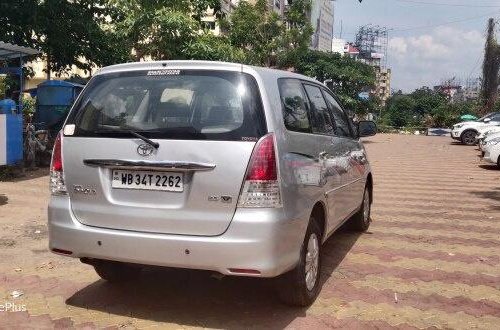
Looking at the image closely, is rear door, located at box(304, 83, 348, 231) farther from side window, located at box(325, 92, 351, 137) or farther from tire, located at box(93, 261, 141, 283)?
tire, located at box(93, 261, 141, 283)

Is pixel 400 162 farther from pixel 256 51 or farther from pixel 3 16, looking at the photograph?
pixel 3 16

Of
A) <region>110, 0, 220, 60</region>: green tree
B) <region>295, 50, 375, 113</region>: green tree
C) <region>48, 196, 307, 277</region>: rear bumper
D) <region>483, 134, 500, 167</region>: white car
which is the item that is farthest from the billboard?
<region>48, 196, 307, 277</region>: rear bumper

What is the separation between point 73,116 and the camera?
3.85 m

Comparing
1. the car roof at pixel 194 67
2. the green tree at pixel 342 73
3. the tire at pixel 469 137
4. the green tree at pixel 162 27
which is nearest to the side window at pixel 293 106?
the car roof at pixel 194 67

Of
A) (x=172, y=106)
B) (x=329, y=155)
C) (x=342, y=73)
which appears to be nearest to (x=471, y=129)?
(x=342, y=73)

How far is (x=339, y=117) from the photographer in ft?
18.0

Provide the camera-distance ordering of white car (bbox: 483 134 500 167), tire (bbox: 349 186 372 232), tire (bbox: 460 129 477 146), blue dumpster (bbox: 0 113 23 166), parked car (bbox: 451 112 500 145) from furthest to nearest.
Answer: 1. tire (bbox: 460 129 477 146)
2. parked car (bbox: 451 112 500 145)
3. white car (bbox: 483 134 500 167)
4. blue dumpster (bbox: 0 113 23 166)
5. tire (bbox: 349 186 372 232)

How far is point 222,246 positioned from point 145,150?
2.65 feet

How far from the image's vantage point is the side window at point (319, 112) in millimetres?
4512

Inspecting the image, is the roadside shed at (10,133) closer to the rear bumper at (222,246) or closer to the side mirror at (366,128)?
the side mirror at (366,128)

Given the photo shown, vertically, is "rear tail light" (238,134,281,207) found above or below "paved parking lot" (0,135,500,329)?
above

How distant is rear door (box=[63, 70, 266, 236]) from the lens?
334 centimetres

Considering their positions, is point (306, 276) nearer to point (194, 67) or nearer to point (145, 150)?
point (145, 150)

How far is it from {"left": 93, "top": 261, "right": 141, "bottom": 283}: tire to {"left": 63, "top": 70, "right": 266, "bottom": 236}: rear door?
32.2 inches
